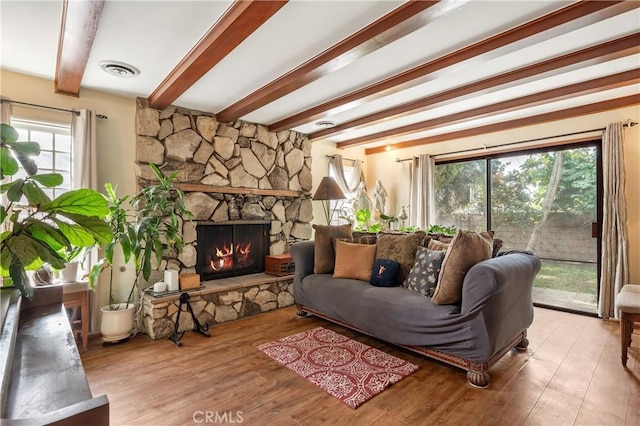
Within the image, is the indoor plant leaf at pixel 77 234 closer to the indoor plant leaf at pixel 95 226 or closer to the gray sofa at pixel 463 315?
the indoor plant leaf at pixel 95 226

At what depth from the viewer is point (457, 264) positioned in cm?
243

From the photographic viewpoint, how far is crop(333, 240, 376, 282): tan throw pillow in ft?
10.9

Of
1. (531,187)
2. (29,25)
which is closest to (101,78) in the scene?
(29,25)

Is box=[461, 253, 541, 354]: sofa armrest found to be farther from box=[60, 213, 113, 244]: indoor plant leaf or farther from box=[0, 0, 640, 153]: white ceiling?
box=[60, 213, 113, 244]: indoor plant leaf

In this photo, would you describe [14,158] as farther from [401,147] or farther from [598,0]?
[401,147]

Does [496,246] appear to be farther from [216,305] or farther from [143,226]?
[143,226]

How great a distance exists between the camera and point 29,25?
2.05m

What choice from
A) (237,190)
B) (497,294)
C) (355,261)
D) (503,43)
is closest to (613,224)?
(497,294)

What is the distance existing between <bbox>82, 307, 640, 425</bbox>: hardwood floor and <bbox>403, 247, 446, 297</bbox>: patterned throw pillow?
0.57 meters

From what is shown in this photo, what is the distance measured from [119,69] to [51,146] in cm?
108

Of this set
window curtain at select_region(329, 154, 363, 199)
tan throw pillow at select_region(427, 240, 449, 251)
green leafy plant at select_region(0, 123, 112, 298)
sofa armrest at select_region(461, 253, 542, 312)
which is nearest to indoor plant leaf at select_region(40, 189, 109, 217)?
green leafy plant at select_region(0, 123, 112, 298)

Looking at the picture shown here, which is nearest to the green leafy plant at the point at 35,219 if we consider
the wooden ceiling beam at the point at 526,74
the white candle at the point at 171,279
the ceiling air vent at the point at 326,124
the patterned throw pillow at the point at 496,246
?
the white candle at the point at 171,279

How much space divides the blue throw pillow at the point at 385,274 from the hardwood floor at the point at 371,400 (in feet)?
1.77

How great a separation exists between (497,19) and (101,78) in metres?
3.14
